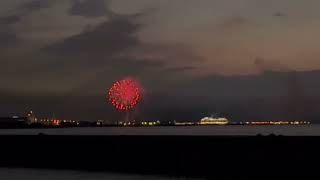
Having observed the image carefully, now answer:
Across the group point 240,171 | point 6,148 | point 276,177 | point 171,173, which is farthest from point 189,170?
point 6,148

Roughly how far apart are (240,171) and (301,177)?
3665 mm

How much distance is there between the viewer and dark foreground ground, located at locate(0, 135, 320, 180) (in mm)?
30812

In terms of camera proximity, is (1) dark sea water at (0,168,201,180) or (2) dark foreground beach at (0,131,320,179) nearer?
(2) dark foreground beach at (0,131,320,179)

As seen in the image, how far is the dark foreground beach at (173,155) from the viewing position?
30.9 m

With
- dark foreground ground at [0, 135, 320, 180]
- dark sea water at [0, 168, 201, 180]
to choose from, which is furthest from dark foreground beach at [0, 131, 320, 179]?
dark sea water at [0, 168, 201, 180]

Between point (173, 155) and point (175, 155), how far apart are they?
0.64 feet

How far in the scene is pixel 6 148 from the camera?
43.9 metres

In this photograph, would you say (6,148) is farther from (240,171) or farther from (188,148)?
(240,171)

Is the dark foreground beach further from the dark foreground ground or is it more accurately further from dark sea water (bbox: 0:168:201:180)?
dark sea water (bbox: 0:168:201:180)

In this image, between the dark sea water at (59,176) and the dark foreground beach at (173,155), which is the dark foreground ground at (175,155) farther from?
the dark sea water at (59,176)

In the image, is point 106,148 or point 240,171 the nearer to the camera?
point 240,171

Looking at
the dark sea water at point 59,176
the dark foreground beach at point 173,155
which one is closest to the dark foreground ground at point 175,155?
the dark foreground beach at point 173,155

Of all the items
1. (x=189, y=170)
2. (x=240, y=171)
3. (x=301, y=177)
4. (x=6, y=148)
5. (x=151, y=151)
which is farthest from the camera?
(x=6, y=148)

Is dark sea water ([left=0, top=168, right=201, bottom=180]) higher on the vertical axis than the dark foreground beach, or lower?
→ lower
